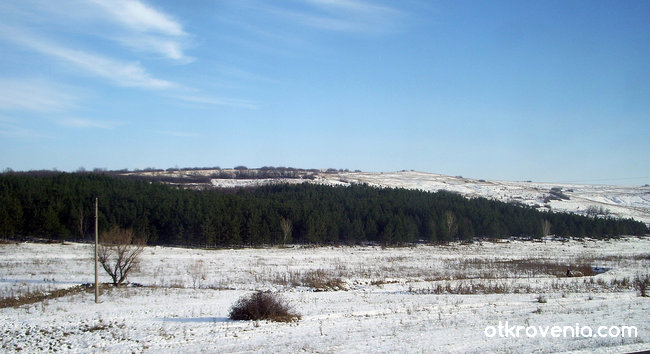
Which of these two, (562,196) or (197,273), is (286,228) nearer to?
(197,273)

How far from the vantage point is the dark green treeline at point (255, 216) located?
59.9 m

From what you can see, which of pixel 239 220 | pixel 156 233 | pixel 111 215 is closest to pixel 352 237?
pixel 239 220

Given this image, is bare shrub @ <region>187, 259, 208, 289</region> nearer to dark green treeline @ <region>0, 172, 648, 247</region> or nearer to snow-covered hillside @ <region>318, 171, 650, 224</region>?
dark green treeline @ <region>0, 172, 648, 247</region>

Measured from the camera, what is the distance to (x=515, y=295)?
21.4 m

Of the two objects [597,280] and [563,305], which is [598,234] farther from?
[563,305]

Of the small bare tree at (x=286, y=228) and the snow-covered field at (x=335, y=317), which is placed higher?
the snow-covered field at (x=335, y=317)

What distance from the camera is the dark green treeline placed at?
197 feet

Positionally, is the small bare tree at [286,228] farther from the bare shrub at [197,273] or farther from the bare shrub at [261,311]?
the bare shrub at [261,311]

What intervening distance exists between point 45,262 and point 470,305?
3484 cm

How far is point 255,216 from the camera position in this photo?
67.4 m

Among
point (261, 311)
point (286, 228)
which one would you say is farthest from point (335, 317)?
point (286, 228)

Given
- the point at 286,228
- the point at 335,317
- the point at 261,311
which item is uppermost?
the point at 261,311

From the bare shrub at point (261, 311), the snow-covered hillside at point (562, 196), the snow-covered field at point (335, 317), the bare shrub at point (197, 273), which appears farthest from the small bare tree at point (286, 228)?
the snow-covered hillside at point (562, 196)

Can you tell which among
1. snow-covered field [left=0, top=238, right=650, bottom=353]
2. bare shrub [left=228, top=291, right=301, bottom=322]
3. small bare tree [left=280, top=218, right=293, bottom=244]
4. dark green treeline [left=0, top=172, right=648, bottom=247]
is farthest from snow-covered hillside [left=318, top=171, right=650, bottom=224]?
bare shrub [left=228, top=291, right=301, bottom=322]
